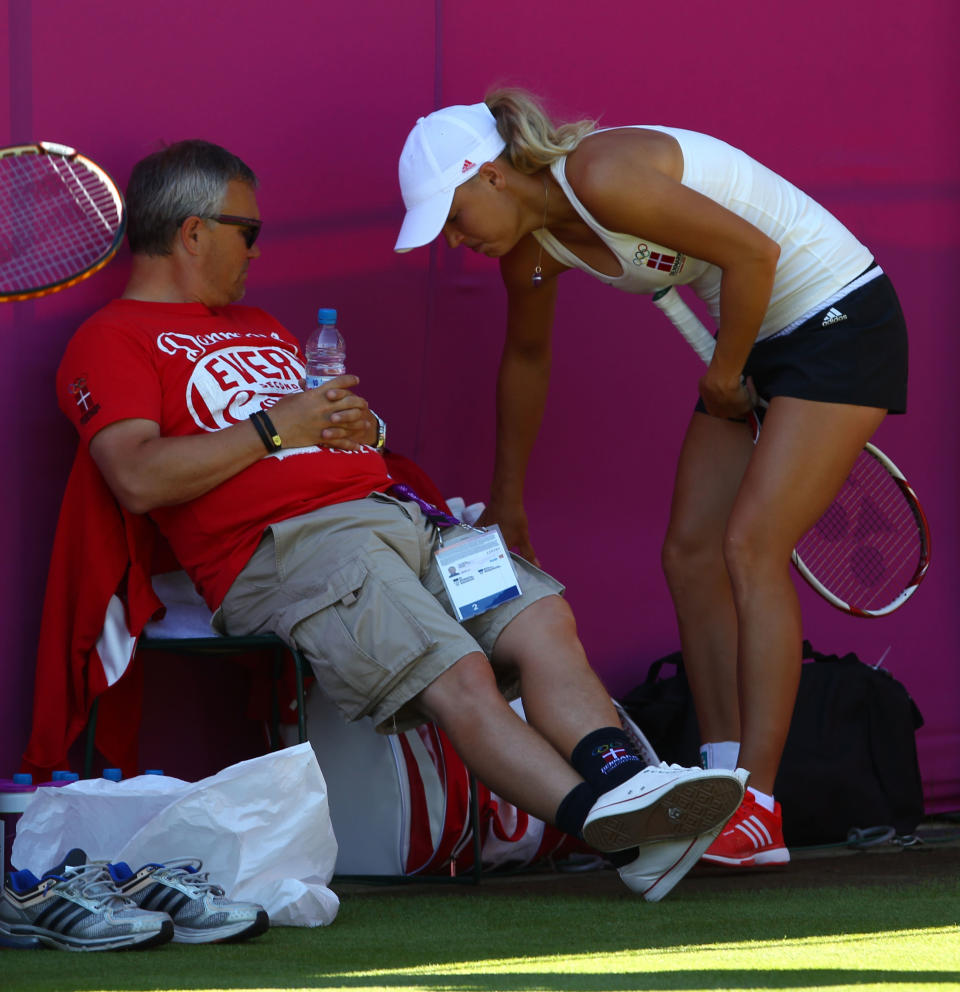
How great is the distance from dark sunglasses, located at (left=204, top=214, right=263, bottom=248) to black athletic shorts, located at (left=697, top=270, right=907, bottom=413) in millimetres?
938

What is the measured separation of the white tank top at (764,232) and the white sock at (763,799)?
79 centimetres

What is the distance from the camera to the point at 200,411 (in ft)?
9.00

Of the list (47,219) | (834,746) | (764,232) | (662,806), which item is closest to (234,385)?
(47,219)

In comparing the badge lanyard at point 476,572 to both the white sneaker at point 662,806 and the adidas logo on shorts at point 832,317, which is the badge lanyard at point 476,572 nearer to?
the white sneaker at point 662,806

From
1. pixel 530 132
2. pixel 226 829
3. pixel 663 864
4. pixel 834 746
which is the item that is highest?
pixel 530 132

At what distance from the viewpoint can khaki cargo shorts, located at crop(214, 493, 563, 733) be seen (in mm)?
2539

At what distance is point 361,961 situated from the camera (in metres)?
1.94

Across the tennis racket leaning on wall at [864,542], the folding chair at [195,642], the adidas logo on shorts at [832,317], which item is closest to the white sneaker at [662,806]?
the folding chair at [195,642]

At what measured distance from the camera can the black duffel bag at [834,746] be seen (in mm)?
3311

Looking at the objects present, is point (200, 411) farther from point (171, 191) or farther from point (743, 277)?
point (743, 277)

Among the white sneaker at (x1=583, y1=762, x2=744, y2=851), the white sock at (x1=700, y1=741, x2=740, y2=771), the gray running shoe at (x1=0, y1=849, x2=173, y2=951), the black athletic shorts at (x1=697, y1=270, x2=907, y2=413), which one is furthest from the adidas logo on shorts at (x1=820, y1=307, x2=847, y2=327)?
the gray running shoe at (x1=0, y1=849, x2=173, y2=951)

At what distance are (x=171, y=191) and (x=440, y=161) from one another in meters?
0.49

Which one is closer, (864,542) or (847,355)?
(847,355)

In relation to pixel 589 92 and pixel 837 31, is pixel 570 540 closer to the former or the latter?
pixel 589 92
